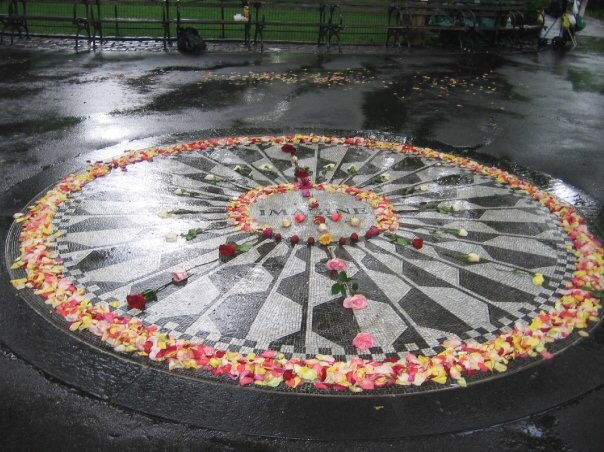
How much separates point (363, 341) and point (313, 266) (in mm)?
1069

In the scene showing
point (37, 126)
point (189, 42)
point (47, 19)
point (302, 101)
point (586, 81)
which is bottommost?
point (37, 126)

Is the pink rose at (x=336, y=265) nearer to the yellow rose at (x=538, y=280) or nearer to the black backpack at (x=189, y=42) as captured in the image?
the yellow rose at (x=538, y=280)

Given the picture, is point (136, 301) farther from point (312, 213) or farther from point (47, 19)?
point (47, 19)

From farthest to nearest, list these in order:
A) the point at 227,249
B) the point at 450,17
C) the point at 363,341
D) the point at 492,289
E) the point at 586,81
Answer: the point at 450,17 < the point at 586,81 < the point at 227,249 < the point at 492,289 < the point at 363,341

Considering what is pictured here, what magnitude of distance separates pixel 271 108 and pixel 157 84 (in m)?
2.92

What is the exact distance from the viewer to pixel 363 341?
347 centimetres

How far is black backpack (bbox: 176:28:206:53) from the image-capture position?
47.4 ft

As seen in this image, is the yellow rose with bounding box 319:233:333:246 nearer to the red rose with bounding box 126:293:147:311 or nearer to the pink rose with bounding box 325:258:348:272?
the pink rose with bounding box 325:258:348:272

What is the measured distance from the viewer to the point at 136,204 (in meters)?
5.40

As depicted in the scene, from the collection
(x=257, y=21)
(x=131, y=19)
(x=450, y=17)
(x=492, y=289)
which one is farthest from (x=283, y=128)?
(x=450, y=17)

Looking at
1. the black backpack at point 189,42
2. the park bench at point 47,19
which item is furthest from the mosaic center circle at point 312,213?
the park bench at point 47,19

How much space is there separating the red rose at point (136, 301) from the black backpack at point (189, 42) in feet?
39.4

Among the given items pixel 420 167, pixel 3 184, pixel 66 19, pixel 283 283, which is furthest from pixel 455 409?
pixel 66 19

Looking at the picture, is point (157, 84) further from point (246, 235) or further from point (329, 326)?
point (329, 326)
